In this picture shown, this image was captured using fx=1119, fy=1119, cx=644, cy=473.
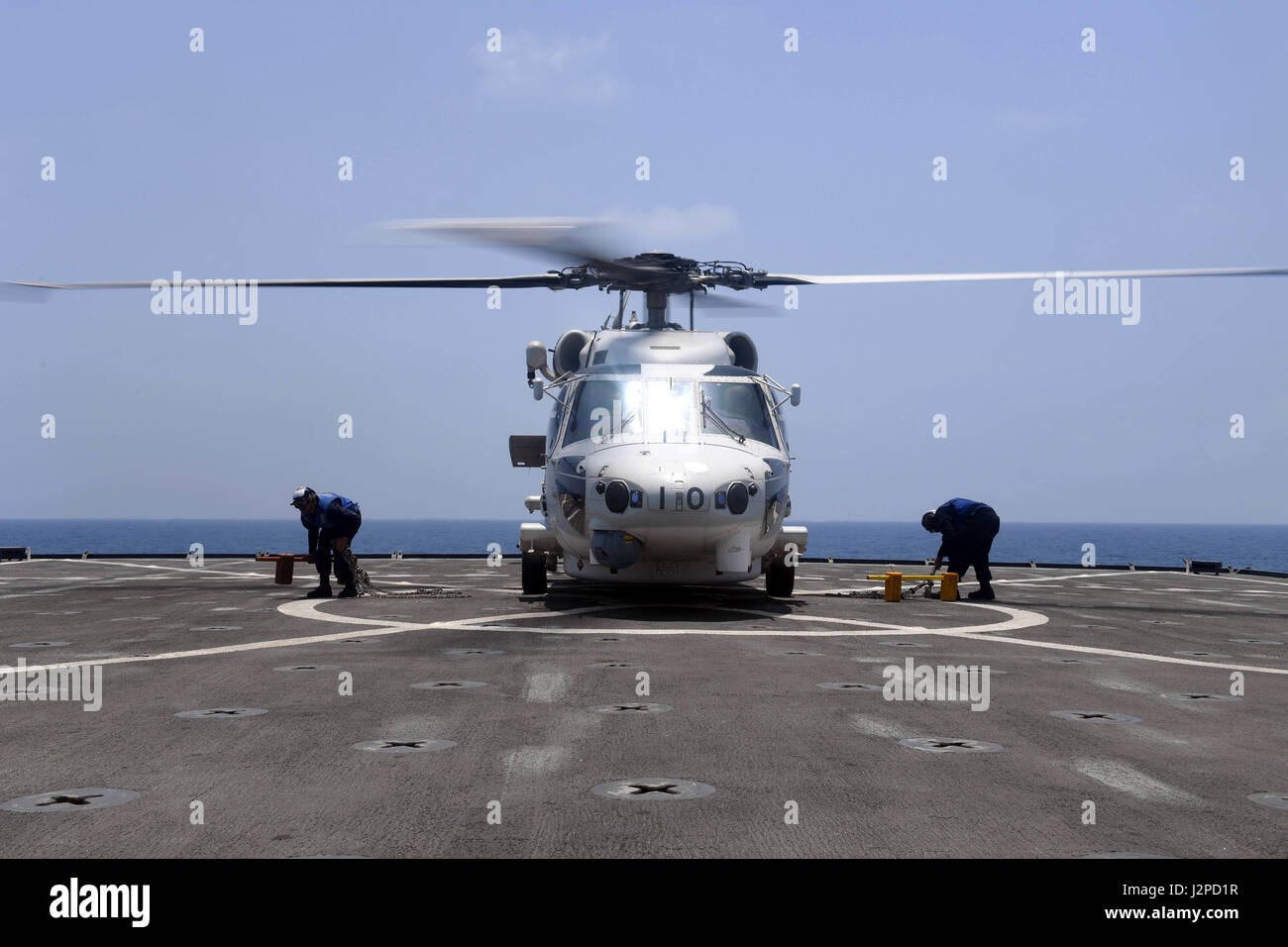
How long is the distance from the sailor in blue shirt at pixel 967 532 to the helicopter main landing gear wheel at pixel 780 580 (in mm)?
2954

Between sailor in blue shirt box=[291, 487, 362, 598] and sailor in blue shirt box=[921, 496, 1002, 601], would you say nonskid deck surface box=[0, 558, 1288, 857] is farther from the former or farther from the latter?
sailor in blue shirt box=[921, 496, 1002, 601]

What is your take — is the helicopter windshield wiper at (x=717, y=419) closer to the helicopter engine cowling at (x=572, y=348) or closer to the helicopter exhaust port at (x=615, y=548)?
the helicopter exhaust port at (x=615, y=548)

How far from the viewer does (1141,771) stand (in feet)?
20.9

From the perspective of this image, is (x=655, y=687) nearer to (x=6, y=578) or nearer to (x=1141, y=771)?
(x=1141, y=771)

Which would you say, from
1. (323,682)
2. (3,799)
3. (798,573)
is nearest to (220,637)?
(323,682)

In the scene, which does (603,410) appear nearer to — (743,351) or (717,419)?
(717,419)

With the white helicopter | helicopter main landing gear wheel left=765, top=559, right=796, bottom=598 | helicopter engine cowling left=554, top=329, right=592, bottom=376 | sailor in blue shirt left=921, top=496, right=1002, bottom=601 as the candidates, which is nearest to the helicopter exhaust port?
the white helicopter

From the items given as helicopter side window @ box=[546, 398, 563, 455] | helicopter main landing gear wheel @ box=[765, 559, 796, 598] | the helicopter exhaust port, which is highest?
helicopter side window @ box=[546, 398, 563, 455]

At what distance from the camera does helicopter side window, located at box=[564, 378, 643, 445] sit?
17328 millimetres

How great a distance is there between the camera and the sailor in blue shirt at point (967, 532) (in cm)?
2070

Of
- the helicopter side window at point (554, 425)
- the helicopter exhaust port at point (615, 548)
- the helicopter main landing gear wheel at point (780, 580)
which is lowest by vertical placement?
the helicopter main landing gear wheel at point (780, 580)

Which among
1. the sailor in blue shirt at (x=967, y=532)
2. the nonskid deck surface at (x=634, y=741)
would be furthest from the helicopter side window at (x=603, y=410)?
the sailor in blue shirt at (x=967, y=532)

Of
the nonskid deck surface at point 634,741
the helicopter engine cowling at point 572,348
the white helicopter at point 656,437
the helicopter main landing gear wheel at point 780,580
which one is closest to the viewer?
the nonskid deck surface at point 634,741

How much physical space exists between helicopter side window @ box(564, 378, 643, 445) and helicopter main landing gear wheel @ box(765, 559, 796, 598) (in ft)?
12.8
